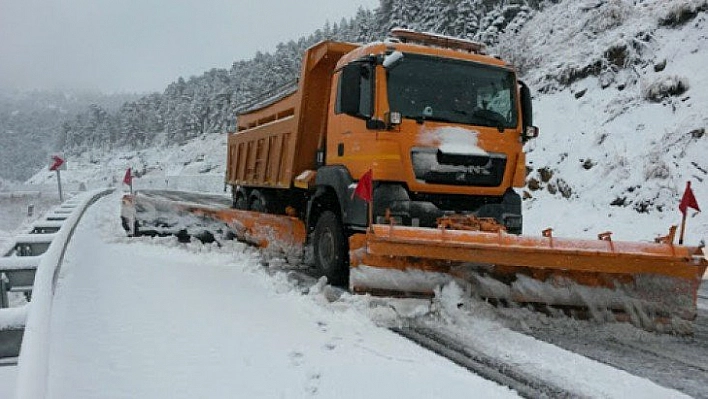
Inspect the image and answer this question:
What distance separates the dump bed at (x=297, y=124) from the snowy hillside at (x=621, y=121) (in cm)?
604

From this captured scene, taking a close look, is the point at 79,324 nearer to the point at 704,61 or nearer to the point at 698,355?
the point at 698,355

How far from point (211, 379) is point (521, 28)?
89.1 ft

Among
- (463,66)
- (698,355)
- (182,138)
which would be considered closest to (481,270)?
(698,355)

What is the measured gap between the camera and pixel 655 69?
15070 millimetres

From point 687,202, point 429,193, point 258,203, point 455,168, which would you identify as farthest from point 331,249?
point 258,203

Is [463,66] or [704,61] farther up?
[704,61]

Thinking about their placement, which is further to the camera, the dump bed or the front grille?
the dump bed

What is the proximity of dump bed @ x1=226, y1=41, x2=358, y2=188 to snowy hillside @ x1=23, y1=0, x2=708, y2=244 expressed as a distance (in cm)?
604

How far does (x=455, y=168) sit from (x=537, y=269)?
137cm

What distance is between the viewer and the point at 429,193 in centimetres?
586

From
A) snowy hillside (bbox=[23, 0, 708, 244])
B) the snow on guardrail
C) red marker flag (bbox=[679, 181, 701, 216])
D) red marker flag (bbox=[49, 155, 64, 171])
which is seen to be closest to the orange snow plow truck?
red marker flag (bbox=[679, 181, 701, 216])

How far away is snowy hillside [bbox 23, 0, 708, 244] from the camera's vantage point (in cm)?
1156

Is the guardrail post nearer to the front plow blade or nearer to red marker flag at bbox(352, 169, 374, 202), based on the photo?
the front plow blade

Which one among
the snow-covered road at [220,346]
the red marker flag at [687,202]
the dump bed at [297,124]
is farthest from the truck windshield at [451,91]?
the snow-covered road at [220,346]
